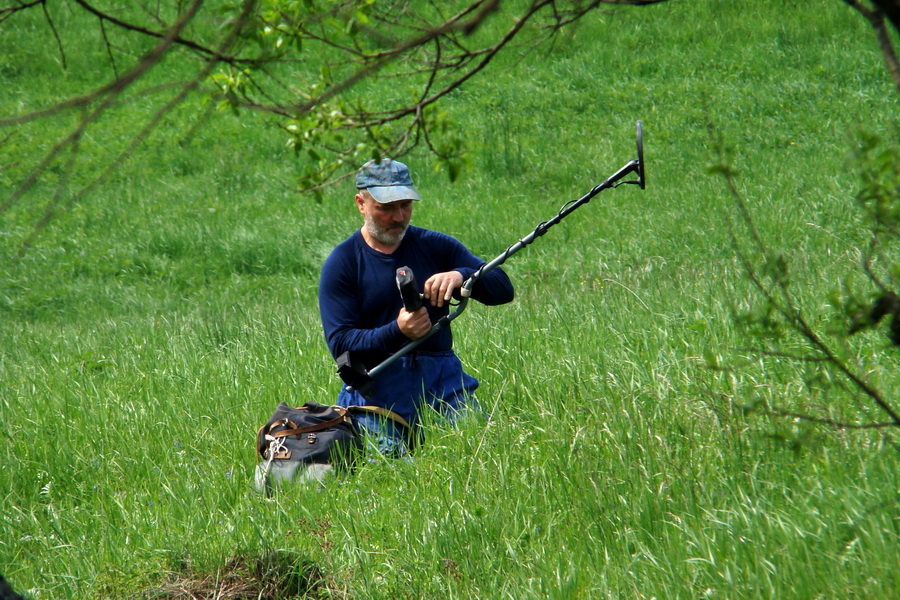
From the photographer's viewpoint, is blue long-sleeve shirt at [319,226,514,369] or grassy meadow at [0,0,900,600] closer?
grassy meadow at [0,0,900,600]

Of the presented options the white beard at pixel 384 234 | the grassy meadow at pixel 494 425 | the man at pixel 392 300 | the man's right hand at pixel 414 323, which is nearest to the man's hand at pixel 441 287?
the man at pixel 392 300

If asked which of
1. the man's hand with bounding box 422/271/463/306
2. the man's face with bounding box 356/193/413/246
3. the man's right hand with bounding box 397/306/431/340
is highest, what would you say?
the man's face with bounding box 356/193/413/246

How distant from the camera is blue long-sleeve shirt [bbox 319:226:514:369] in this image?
4.03 metres

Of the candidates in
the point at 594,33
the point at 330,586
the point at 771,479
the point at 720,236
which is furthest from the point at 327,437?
the point at 594,33

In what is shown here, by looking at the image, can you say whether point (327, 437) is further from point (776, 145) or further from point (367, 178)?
point (776, 145)

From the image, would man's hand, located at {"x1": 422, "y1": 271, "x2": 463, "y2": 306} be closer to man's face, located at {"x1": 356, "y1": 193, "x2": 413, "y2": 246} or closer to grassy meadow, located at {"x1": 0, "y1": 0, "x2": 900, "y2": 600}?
man's face, located at {"x1": 356, "y1": 193, "x2": 413, "y2": 246}

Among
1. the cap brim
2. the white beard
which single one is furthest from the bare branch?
the white beard

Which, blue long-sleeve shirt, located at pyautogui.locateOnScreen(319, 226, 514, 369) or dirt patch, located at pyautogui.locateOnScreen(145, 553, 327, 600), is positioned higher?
blue long-sleeve shirt, located at pyautogui.locateOnScreen(319, 226, 514, 369)

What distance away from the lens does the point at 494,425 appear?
12.4 feet

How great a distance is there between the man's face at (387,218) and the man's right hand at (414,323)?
443 mm

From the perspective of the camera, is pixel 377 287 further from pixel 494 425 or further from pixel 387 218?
pixel 494 425

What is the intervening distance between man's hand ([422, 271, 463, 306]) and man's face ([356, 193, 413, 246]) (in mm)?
325

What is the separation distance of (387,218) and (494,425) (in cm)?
105

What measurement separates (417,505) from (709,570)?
120 cm
